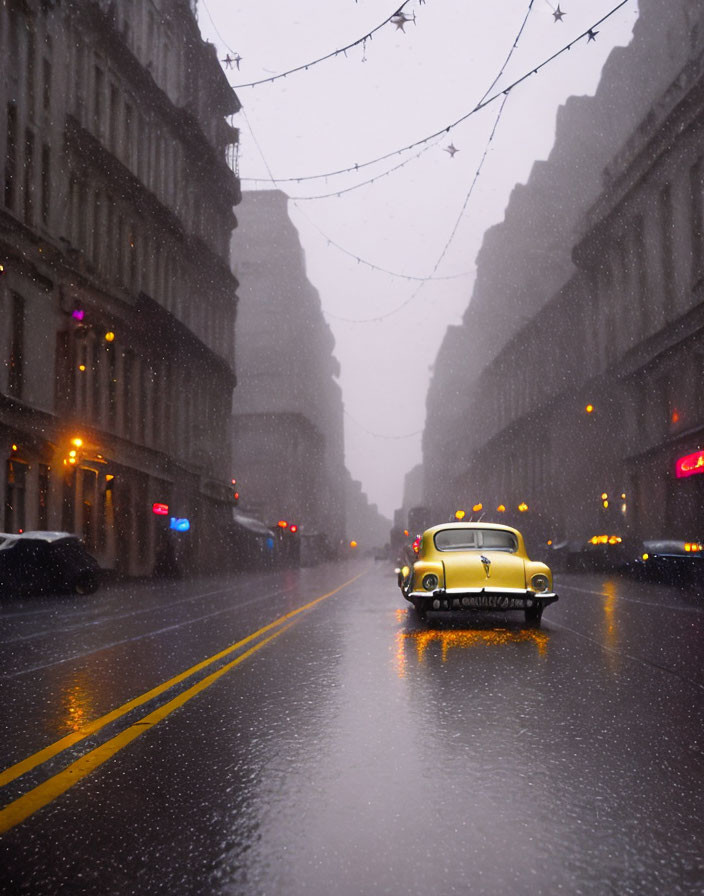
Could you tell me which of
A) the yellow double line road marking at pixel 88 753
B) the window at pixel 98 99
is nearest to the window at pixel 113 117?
the window at pixel 98 99

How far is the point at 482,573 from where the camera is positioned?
453 inches

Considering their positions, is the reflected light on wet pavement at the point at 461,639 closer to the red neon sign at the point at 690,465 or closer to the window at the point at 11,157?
the window at the point at 11,157

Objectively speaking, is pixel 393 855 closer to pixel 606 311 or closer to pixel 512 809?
pixel 512 809

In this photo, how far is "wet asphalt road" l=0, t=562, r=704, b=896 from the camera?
316cm

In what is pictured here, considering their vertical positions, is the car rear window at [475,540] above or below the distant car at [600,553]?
above

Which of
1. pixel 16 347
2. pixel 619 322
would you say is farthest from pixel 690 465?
pixel 16 347

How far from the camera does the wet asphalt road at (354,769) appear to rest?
3.16 meters

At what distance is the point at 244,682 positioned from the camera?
7.36 m

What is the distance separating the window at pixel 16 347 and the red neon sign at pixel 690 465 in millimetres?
22699

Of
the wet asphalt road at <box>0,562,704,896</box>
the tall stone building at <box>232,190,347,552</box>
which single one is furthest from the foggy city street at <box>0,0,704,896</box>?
the tall stone building at <box>232,190,347,552</box>

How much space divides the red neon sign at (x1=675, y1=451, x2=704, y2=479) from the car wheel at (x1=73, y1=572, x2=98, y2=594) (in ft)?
69.1

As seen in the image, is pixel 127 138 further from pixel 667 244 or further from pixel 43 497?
pixel 667 244

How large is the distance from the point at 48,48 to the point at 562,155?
68.3 meters

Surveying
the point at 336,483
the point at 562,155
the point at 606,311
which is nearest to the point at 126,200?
the point at 606,311
